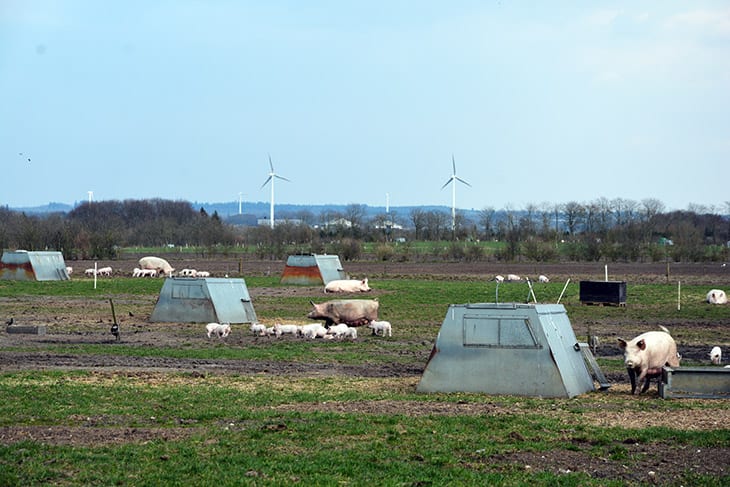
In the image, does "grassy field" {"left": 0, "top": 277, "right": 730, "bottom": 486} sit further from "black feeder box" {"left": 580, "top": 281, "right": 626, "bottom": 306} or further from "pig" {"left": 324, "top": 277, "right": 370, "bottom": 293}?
"pig" {"left": 324, "top": 277, "right": 370, "bottom": 293}

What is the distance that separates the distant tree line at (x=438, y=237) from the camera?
275ft

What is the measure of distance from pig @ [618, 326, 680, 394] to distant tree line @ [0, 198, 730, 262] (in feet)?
205

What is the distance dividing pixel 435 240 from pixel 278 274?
68.2 metres

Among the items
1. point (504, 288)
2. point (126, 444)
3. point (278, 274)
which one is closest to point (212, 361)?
point (126, 444)

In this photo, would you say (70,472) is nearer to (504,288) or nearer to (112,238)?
(504,288)

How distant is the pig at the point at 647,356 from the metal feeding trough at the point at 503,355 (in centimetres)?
67

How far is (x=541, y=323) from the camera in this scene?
18.1m

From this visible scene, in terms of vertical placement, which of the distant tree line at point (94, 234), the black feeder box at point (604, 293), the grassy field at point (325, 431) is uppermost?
the distant tree line at point (94, 234)

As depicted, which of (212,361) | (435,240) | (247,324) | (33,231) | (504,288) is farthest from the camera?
(435,240)

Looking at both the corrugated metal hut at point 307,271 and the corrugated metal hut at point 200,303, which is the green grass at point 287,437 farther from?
the corrugated metal hut at point 307,271

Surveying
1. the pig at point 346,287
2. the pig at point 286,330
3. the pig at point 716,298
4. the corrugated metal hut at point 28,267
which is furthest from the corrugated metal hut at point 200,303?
the corrugated metal hut at point 28,267

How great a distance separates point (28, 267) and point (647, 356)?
4280 centimetres

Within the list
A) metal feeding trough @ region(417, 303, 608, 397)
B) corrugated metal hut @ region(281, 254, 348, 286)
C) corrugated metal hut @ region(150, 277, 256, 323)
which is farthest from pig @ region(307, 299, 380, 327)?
corrugated metal hut @ region(281, 254, 348, 286)

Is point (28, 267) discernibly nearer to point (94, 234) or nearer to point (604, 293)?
point (604, 293)
